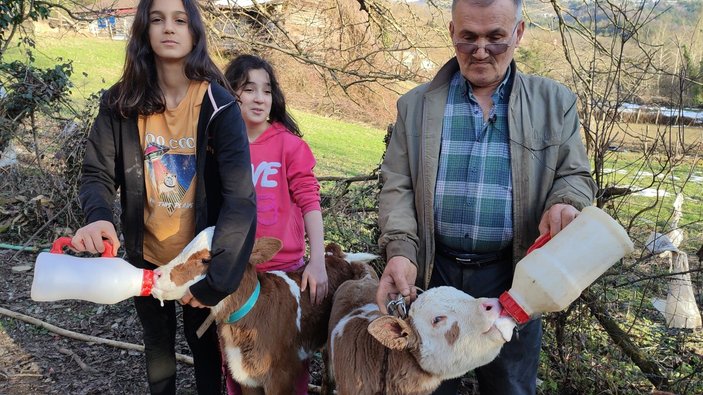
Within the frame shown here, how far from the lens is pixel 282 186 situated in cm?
330

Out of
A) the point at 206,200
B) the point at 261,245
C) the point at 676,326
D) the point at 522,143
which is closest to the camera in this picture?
the point at 522,143

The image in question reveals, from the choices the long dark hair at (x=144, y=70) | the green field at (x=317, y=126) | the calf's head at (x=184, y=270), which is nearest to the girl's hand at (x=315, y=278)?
the calf's head at (x=184, y=270)

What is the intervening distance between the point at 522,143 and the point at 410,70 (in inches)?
205

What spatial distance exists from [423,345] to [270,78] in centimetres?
204

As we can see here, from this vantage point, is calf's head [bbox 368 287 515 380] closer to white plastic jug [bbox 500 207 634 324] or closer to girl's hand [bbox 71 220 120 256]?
white plastic jug [bbox 500 207 634 324]

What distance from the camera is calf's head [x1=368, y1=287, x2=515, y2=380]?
2221 millimetres

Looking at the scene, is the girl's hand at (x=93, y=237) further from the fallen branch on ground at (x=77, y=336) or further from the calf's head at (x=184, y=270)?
the fallen branch on ground at (x=77, y=336)

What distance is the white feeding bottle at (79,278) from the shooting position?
2.31 meters

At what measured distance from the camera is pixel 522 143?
235 cm

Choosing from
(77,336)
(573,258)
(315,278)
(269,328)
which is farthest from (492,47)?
(77,336)

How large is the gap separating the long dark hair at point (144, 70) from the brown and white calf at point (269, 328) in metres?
0.70

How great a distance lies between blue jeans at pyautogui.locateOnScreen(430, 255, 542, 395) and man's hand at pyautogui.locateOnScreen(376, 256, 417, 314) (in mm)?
268

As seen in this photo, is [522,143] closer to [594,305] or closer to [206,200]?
[206,200]

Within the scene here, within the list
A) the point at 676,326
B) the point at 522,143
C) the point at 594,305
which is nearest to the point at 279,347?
the point at 522,143
